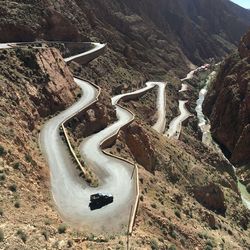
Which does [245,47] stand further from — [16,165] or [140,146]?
[16,165]

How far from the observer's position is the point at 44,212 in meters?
29.1

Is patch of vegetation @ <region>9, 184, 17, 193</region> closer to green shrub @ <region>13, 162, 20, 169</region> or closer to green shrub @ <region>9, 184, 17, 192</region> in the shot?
green shrub @ <region>9, 184, 17, 192</region>

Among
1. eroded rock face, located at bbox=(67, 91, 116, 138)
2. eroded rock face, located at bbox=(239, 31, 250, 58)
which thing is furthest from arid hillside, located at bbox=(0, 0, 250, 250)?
eroded rock face, located at bbox=(239, 31, 250, 58)

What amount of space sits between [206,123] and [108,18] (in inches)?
1704

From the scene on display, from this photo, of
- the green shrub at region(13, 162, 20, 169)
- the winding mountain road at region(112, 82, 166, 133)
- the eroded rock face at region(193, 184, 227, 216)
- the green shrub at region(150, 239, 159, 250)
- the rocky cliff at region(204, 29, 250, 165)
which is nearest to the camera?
the green shrub at region(150, 239, 159, 250)

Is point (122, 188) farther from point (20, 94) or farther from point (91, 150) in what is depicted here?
point (20, 94)

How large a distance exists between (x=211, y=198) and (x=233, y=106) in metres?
63.3

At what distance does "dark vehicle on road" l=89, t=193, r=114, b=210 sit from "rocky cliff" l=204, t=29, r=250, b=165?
6398 cm

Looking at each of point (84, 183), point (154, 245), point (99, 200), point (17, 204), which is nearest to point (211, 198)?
point (84, 183)

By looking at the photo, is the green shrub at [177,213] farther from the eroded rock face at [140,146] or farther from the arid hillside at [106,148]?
the eroded rock face at [140,146]

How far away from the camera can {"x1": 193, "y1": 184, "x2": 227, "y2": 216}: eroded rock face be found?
51312 millimetres

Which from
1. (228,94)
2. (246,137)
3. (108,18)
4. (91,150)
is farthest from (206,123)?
(91,150)

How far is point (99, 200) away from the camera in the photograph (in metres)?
32.7

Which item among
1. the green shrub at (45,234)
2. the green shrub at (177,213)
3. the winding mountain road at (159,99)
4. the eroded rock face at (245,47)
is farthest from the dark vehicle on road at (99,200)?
the eroded rock face at (245,47)
